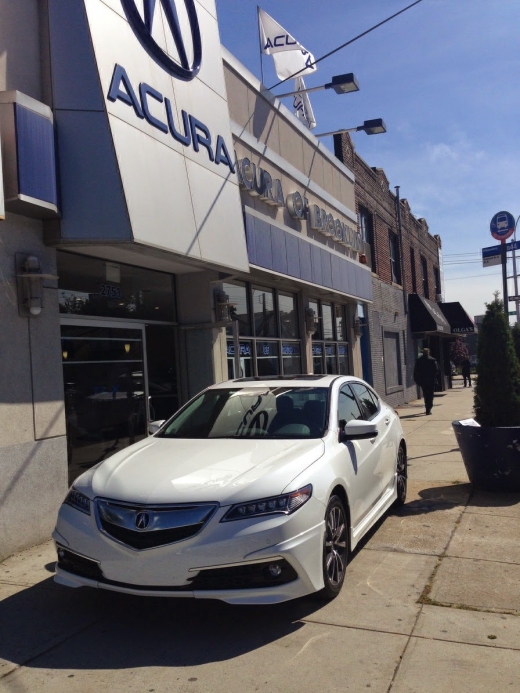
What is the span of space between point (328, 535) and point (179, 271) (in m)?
5.77

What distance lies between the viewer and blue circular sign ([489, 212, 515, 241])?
1282 cm

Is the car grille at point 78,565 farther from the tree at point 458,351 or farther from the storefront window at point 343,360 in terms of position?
the tree at point 458,351

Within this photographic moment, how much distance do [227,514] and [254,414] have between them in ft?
5.37

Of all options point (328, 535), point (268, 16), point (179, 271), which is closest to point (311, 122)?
point (268, 16)

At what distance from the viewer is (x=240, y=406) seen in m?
5.91

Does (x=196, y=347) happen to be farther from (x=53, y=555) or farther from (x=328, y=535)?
(x=328, y=535)

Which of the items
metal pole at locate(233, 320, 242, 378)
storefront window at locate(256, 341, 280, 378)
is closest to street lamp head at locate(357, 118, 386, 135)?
storefront window at locate(256, 341, 280, 378)

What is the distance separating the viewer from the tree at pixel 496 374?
798cm

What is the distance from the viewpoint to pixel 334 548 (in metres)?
4.72

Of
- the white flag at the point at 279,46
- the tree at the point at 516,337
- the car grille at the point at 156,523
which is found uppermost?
the white flag at the point at 279,46

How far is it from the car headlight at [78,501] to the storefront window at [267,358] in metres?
7.49

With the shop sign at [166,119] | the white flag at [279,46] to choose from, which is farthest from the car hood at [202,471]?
the white flag at [279,46]

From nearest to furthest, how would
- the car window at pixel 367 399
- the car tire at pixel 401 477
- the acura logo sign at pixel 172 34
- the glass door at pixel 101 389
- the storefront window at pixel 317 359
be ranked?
the car window at pixel 367 399 → the car tire at pixel 401 477 → the glass door at pixel 101 389 → the acura logo sign at pixel 172 34 → the storefront window at pixel 317 359

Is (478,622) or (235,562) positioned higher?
(235,562)
